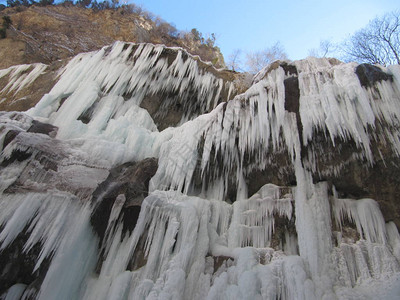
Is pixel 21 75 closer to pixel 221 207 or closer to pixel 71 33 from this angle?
pixel 71 33

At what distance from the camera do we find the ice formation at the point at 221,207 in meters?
4.13

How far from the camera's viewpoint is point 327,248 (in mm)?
4387

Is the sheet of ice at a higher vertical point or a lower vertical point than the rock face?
lower

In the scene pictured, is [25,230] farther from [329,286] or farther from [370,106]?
[370,106]

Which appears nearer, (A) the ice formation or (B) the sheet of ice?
(A) the ice formation

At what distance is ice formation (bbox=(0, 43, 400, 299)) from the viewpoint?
13.6ft

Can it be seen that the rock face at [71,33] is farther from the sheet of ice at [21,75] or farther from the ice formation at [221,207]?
the ice formation at [221,207]

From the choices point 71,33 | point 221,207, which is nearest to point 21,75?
point 71,33

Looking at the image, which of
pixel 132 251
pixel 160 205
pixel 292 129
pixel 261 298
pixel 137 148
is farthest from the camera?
pixel 137 148

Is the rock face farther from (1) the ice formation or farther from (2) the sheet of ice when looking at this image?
(1) the ice formation

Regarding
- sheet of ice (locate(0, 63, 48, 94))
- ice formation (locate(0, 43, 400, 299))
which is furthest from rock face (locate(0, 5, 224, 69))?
ice formation (locate(0, 43, 400, 299))

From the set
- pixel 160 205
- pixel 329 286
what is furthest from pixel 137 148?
pixel 329 286

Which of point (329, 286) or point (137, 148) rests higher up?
point (137, 148)

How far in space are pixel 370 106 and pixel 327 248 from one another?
2.82m
